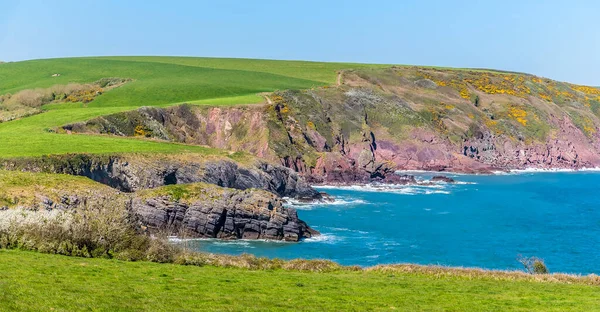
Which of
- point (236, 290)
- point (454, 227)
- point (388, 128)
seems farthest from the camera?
point (388, 128)

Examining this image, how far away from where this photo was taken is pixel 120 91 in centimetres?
15062

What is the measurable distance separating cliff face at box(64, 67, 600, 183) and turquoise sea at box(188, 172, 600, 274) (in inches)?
585

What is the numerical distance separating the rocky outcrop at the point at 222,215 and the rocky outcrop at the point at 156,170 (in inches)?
493

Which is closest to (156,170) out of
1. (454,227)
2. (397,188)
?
(454,227)

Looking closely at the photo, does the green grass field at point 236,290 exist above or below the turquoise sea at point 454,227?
above

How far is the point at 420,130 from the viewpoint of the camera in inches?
6038

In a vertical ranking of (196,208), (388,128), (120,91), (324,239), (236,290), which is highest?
(120,91)

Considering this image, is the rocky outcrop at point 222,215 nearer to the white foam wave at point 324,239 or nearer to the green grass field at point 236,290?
the white foam wave at point 324,239

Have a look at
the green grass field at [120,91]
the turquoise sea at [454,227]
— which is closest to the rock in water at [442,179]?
the turquoise sea at [454,227]

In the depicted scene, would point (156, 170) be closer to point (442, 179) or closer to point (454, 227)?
point (454, 227)

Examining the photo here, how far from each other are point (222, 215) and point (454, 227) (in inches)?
1353

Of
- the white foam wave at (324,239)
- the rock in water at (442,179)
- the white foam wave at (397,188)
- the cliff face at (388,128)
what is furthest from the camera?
the rock in water at (442,179)

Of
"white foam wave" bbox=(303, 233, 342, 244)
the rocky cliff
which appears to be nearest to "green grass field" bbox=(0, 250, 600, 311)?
the rocky cliff

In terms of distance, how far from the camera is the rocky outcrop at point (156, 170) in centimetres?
7466
